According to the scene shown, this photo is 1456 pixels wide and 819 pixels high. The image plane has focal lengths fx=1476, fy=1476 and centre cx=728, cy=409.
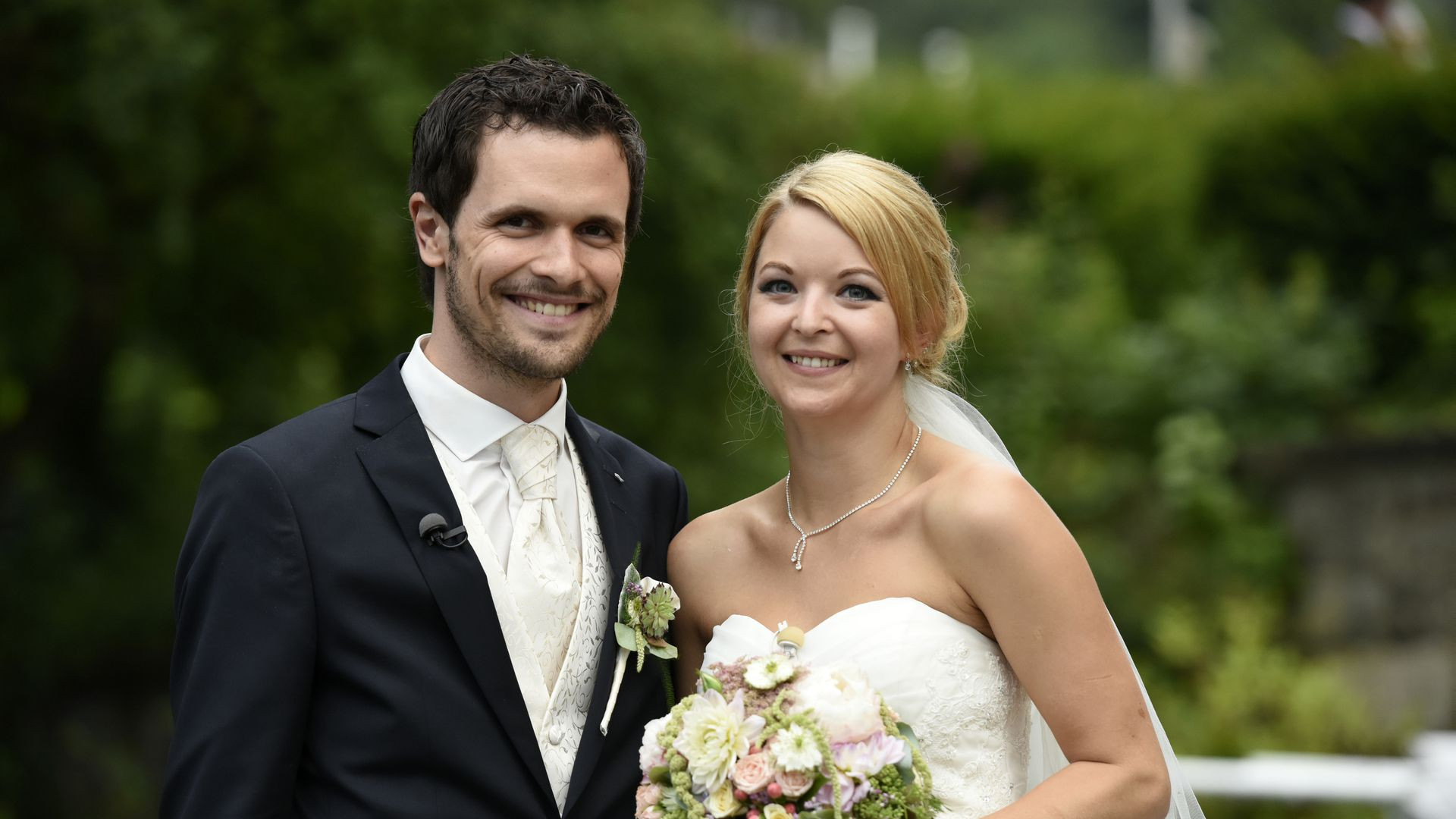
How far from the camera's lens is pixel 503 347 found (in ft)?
10.9

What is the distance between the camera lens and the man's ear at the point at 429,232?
3451 millimetres

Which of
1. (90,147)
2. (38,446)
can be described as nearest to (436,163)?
(90,147)

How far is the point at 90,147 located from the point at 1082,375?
7488mm

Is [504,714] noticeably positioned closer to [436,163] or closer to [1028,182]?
[436,163]

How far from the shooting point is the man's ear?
11.3 feet

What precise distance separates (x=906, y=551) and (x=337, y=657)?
133cm

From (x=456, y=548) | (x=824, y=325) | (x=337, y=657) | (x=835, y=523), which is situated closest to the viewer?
(x=337, y=657)

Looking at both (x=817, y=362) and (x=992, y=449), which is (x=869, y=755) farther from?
(x=992, y=449)

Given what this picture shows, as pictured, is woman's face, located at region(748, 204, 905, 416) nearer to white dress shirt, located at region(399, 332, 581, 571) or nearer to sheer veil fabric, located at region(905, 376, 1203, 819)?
sheer veil fabric, located at region(905, 376, 1203, 819)

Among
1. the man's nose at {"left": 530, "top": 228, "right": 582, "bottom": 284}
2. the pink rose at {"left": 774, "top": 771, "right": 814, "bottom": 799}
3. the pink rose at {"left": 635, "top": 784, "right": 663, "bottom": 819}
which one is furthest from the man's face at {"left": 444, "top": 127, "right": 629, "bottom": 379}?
the pink rose at {"left": 774, "top": 771, "right": 814, "bottom": 799}

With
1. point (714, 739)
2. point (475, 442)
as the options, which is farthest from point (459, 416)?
point (714, 739)

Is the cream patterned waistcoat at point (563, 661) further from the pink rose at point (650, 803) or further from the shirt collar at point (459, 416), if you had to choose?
the pink rose at point (650, 803)

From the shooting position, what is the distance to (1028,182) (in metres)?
15.8

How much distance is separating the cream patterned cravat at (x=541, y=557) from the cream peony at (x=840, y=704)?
59 centimetres
